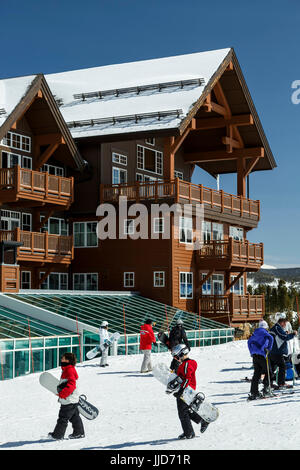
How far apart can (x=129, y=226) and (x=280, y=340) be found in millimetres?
22261

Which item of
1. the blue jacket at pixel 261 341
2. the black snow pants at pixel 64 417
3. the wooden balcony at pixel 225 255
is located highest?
the wooden balcony at pixel 225 255

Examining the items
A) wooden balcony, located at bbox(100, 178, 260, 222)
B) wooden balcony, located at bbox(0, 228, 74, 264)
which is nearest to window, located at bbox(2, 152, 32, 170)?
wooden balcony, located at bbox(0, 228, 74, 264)

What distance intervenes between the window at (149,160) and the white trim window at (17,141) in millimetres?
6994

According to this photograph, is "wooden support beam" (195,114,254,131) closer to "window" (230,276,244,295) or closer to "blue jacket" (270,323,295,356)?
"window" (230,276,244,295)

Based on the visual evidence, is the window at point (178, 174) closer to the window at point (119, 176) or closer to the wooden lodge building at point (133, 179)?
the wooden lodge building at point (133, 179)

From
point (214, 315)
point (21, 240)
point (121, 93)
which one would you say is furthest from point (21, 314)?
point (121, 93)

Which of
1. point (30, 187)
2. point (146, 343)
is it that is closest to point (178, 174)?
point (30, 187)

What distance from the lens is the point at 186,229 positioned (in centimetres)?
4009

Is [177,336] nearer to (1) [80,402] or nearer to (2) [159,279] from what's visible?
(1) [80,402]

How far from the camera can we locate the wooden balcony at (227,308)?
1578 inches

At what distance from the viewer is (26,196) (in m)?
34.3

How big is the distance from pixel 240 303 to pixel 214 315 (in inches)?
63.0

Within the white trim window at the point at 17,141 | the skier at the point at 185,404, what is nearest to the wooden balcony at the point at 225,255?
the white trim window at the point at 17,141
